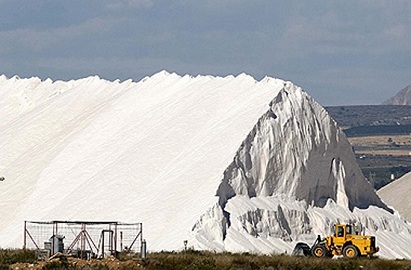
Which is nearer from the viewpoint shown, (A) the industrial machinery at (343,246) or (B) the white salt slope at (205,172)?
(A) the industrial machinery at (343,246)

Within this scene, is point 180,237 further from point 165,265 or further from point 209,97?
point 209,97

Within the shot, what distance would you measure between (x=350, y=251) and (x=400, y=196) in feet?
122

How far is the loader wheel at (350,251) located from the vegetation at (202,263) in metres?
3.37

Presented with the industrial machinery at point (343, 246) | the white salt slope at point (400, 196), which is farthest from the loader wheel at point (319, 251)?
the white salt slope at point (400, 196)

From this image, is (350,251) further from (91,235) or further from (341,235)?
(91,235)

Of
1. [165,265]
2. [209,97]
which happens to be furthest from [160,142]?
[165,265]

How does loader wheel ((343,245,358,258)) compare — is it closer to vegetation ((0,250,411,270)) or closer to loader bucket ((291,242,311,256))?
loader bucket ((291,242,311,256))

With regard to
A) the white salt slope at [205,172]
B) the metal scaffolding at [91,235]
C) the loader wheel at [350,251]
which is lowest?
the loader wheel at [350,251]

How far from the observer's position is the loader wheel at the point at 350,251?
122 ft

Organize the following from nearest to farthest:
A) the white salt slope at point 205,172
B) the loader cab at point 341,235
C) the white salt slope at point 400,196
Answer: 1. the loader cab at point 341,235
2. the white salt slope at point 205,172
3. the white salt slope at point 400,196

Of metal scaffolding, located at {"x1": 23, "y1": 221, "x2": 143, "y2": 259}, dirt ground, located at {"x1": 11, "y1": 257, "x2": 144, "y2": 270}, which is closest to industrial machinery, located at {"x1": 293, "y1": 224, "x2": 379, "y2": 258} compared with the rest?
metal scaffolding, located at {"x1": 23, "y1": 221, "x2": 143, "y2": 259}

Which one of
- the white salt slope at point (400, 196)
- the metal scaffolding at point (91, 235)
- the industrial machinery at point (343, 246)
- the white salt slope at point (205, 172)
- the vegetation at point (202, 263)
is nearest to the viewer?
the vegetation at point (202, 263)

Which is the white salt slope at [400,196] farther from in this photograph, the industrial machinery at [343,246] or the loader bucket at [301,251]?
the loader bucket at [301,251]

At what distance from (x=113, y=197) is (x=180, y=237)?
5.22m
